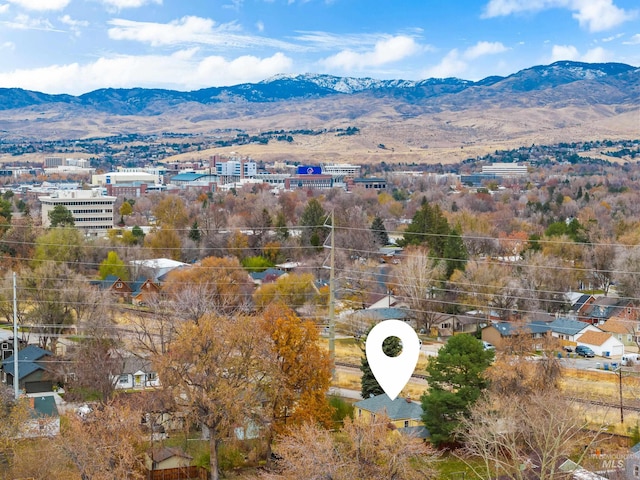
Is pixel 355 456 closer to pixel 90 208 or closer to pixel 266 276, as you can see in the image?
pixel 266 276

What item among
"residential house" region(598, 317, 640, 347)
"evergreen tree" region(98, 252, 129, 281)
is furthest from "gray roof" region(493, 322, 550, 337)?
"evergreen tree" region(98, 252, 129, 281)

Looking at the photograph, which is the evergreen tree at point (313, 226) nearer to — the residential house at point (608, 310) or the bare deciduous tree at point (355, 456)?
the residential house at point (608, 310)

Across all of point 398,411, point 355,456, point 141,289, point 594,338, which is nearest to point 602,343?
point 594,338

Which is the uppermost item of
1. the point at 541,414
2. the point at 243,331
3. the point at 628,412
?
the point at 243,331

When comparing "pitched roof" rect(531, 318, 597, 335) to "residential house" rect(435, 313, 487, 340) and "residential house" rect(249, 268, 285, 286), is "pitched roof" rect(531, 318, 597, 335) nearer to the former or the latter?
"residential house" rect(435, 313, 487, 340)

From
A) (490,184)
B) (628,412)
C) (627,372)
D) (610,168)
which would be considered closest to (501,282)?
(627,372)

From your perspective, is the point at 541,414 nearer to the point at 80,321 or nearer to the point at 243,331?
the point at 243,331
